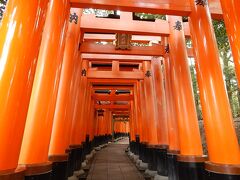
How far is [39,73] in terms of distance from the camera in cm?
357

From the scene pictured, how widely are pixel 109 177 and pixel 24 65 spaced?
24.1ft

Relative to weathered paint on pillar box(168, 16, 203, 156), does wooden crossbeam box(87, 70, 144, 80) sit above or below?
above

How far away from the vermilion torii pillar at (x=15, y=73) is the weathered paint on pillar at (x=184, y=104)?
4.01m

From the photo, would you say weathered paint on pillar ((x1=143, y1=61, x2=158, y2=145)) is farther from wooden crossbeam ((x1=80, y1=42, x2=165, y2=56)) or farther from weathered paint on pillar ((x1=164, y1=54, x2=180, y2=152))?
wooden crossbeam ((x1=80, y1=42, x2=165, y2=56))

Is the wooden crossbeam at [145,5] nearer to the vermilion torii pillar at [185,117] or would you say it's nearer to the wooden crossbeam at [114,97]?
the vermilion torii pillar at [185,117]

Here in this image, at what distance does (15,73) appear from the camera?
2.23m

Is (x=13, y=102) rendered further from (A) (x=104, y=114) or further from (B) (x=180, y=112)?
(A) (x=104, y=114)

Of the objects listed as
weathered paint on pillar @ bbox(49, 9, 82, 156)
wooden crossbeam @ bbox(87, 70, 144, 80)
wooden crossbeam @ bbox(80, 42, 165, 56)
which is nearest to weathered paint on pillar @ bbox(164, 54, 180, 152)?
wooden crossbeam @ bbox(80, 42, 165, 56)

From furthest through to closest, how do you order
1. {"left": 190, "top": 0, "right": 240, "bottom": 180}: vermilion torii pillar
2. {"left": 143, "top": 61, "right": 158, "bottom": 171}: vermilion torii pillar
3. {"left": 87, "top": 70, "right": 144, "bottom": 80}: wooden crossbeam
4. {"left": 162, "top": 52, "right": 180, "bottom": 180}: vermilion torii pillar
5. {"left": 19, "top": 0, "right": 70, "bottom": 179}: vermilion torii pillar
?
{"left": 87, "top": 70, "right": 144, "bottom": 80}: wooden crossbeam, {"left": 143, "top": 61, "right": 158, "bottom": 171}: vermilion torii pillar, {"left": 162, "top": 52, "right": 180, "bottom": 180}: vermilion torii pillar, {"left": 190, "top": 0, "right": 240, "bottom": 180}: vermilion torii pillar, {"left": 19, "top": 0, "right": 70, "bottom": 179}: vermilion torii pillar

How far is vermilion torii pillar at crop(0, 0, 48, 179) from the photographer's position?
211 cm

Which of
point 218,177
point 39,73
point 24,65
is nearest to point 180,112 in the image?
point 218,177

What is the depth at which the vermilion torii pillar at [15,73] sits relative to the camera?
6.91 feet

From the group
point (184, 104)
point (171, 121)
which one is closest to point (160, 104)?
point (171, 121)

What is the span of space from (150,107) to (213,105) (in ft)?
19.7
